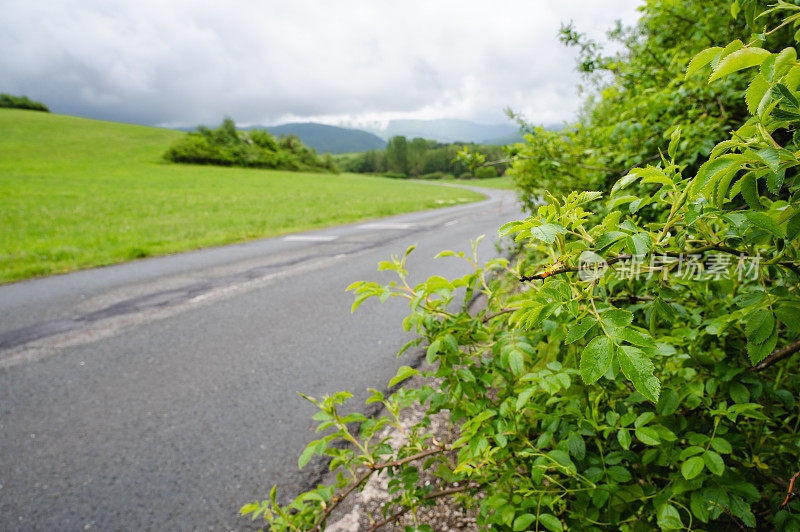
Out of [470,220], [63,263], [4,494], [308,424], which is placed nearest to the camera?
[4,494]

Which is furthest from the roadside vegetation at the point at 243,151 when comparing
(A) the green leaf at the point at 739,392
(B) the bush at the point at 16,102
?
(A) the green leaf at the point at 739,392

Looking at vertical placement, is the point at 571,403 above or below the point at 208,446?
above

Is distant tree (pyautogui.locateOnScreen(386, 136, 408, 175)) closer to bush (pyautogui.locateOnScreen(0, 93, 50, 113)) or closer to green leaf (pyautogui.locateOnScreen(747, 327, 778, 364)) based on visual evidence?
bush (pyautogui.locateOnScreen(0, 93, 50, 113))

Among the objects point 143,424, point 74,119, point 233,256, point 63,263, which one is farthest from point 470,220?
point 74,119

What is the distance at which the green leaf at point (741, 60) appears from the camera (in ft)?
2.17

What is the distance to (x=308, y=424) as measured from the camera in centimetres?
274

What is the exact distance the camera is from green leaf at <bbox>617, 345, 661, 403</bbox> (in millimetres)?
635

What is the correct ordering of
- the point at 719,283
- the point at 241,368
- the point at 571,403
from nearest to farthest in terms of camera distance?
1. the point at 571,403
2. the point at 719,283
3. the point at 241,368

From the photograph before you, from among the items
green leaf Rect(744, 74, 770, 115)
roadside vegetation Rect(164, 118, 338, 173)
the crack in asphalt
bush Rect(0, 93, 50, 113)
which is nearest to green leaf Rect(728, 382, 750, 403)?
green leaf Rect(744, 74, 770, 115)

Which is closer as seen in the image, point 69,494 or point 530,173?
point 69,494

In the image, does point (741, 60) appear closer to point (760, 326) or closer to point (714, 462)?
point (760, 326)

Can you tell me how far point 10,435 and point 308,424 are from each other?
2092 millimetres

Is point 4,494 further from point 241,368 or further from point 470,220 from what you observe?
point 470,220

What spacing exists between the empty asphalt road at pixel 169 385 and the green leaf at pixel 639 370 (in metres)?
2.14
